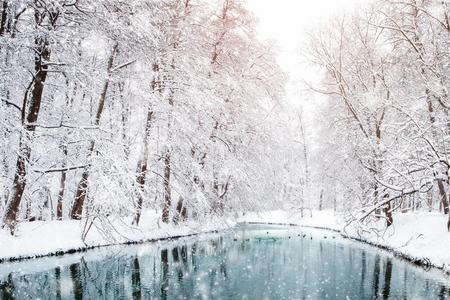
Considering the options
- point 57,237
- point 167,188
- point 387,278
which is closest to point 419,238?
point 387,278

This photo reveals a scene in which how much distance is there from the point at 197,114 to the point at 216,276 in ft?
37.7

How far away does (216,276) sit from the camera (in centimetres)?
1501

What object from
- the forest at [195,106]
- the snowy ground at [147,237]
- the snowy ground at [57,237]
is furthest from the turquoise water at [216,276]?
the forest at [195,106]

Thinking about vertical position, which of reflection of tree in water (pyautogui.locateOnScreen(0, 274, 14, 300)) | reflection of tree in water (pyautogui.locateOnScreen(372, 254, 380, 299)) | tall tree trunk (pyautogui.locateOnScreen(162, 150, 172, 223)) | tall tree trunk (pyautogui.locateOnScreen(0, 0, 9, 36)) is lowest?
reflection of tree in water (pyautogui.locateOnScreen(0, 274, 14, 300))

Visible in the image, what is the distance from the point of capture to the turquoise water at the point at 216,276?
12320 millimetres

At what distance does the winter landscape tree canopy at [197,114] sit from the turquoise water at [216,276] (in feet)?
1.97

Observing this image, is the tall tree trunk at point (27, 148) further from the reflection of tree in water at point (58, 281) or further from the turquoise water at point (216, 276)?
the reflection of tree in water at point (58, 281)

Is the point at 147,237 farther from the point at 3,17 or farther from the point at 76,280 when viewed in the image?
the point at 3,17

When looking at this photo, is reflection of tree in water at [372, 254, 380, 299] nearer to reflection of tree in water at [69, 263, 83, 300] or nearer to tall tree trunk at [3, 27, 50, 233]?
reflection of tree in water at [69, 263, 83, 300]

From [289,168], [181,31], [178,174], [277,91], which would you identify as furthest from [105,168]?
[289,168]

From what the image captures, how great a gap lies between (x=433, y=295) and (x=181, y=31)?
59.3ft

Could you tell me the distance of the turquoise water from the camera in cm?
1232

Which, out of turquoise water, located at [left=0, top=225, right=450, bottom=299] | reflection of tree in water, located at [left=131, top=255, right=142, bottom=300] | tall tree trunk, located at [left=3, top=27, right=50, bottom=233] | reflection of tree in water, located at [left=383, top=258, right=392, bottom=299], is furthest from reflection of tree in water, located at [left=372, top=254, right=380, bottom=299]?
tall tree trunk, located at [left=3, top=27, right=50, bottom=233]

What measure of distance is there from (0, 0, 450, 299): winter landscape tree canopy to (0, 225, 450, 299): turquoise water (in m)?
0.60
